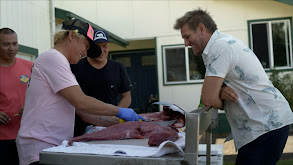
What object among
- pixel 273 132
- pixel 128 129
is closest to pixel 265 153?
pixel 273 132

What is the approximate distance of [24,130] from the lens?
8.39ft

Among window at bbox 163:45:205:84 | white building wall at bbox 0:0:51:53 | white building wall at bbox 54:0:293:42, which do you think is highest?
white building wall at bbox 54:0:293:42

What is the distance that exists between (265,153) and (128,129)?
95 centimetres

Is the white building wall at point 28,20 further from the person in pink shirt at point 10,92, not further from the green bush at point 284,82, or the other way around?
the green bush at point 284,82

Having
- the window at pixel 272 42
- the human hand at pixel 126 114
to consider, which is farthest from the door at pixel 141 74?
the human hand at pixel 126 114

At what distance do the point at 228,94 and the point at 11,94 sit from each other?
2251 mm

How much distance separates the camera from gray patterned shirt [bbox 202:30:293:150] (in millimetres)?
2600

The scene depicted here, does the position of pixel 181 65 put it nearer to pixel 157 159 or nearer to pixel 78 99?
pixel 78 99

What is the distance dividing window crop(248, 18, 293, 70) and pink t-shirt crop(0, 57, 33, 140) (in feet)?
30.8

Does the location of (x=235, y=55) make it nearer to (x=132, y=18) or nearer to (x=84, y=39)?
(x=84, y=39)

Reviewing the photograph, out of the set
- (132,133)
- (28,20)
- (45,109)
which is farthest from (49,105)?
(28,20)

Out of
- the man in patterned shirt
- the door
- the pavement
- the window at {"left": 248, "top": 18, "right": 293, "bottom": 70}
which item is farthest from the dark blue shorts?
the door

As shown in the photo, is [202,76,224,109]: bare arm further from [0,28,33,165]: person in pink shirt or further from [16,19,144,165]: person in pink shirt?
[0,28,33,165]: person in pink shirt

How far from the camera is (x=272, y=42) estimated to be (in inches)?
479
